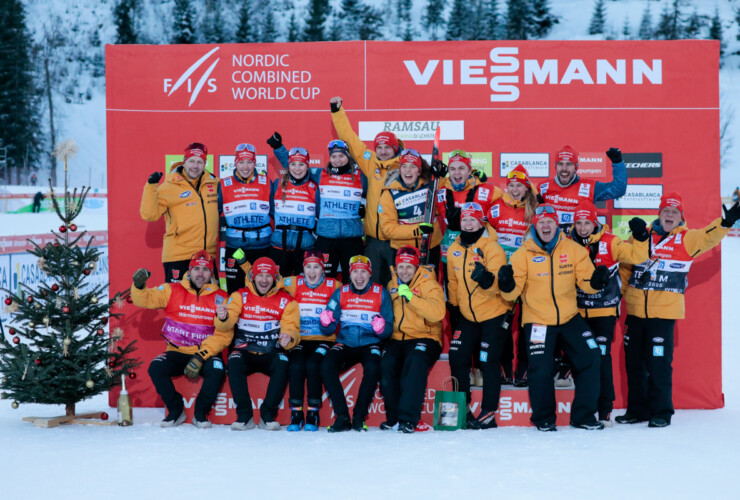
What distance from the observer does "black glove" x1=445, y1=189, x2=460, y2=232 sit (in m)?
6.06

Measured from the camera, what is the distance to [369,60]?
7.03 m

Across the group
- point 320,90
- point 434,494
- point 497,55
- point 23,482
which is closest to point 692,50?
point 497,55

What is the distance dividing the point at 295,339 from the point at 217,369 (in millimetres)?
651

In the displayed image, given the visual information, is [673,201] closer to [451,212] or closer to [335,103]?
[451,212]

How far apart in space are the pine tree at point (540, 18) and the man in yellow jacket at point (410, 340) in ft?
194

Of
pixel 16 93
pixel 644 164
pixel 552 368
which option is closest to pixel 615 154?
pixel 644 164

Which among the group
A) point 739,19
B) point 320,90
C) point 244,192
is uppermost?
point 739,19

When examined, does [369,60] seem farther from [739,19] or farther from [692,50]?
[739,19]

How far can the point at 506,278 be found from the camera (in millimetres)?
5488

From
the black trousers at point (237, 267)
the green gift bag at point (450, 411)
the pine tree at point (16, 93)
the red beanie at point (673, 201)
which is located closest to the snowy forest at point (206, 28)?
the pine tree at point (16, 93)

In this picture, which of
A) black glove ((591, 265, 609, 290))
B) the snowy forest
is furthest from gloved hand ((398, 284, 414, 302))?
the snowy forest

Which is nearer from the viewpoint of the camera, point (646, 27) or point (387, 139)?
point (387, 139)

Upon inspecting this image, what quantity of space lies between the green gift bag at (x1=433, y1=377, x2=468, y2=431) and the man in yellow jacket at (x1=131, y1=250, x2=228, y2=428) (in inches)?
67.8

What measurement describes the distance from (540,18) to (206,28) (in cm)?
2801
